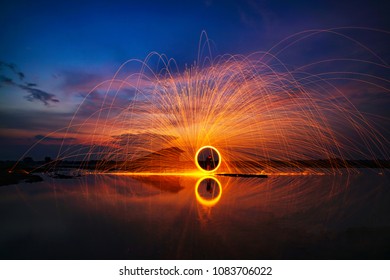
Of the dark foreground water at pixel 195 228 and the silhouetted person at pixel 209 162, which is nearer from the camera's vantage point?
the dark foreground water at pixel 195 228

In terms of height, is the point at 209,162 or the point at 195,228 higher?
the point at 209,162

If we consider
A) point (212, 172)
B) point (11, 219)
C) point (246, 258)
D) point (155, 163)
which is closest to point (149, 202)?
point (11, 219)

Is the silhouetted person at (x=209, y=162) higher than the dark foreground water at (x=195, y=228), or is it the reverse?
the silhouetted person at (x=209, y=162)

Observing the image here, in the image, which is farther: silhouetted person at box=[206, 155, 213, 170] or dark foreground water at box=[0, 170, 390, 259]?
silhouetted person at box=[206, 155, 213, 170]

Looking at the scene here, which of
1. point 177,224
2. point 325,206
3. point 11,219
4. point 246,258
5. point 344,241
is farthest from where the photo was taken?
point 325,206

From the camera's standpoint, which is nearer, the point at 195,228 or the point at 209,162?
the point at 195,228

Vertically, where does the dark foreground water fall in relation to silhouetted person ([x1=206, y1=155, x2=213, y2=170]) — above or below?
below

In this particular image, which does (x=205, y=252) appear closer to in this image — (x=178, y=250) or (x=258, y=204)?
(x=178, y=250)

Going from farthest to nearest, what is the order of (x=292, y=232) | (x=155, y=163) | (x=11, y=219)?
(x=155, y=163)
(x=11, y=219)
(x=292, y=232)
